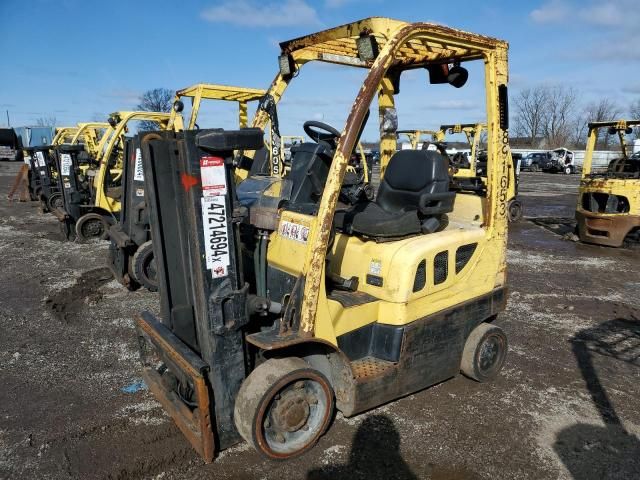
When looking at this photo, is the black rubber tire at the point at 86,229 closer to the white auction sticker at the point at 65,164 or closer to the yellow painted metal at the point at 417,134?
the white auction sticker at the point at 65,164

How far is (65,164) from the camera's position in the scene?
396 inches

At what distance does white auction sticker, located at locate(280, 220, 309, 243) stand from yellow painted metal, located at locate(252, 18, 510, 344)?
0.12ft

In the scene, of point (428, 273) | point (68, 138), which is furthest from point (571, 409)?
point (68, 138)

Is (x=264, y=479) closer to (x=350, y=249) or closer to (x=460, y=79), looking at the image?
(x=350, y=249)

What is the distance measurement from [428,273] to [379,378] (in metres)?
0.82

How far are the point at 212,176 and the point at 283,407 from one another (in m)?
1.45

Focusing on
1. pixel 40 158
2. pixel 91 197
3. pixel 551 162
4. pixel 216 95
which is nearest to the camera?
pixel 216 95

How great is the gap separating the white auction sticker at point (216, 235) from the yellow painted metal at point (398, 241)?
0.48 metres

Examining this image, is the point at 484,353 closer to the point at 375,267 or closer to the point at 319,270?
the point at 375,267

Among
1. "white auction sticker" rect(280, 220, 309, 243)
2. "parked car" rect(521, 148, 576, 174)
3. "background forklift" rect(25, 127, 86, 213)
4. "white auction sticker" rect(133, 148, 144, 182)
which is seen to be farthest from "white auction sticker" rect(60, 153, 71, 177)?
"parked car" rect(521, 148, 576, 174)

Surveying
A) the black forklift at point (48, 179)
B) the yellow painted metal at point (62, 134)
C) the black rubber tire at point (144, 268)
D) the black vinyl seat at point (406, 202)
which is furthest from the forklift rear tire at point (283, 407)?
the yellow painted metal at point (62, 134)

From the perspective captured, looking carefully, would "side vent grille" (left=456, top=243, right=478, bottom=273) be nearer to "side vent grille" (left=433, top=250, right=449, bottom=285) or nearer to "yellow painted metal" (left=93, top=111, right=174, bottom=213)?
"side vent grille" (left=433, top=250, right=449, bottom=285)

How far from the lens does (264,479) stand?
2.95 metres

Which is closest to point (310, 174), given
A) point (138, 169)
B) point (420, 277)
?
point (420, 277)
